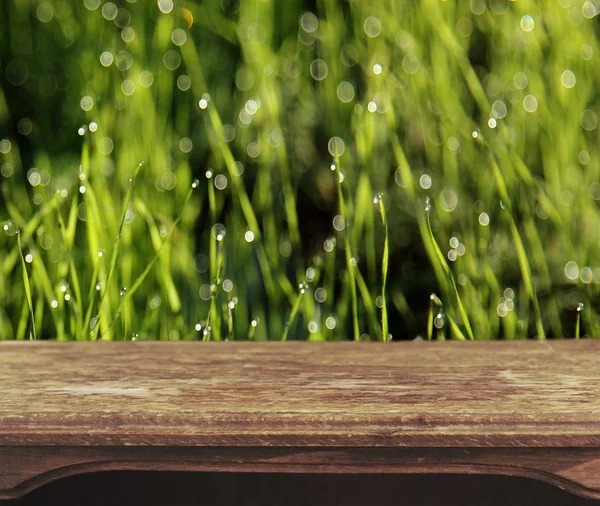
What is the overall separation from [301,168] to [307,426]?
86 cm

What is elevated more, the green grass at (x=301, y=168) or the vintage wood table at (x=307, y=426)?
the green grass at (x=301, y=168)

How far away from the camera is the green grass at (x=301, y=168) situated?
1.35 meters

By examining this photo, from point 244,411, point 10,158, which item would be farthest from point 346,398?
point 10,158

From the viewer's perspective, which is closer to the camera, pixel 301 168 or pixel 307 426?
pixel 307 426

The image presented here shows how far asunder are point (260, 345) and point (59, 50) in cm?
103

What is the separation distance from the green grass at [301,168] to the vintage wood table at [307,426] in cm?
37

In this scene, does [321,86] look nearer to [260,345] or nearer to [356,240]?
[356,240]

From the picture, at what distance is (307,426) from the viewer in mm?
740

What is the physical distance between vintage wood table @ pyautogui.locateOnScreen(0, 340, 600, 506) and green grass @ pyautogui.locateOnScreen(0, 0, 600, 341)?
0.37 meters

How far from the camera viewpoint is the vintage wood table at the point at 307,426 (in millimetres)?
Result: 735

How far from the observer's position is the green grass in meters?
1.35

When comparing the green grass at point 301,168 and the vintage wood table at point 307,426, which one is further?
the green grass at point 301,168

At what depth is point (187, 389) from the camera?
33.2 inches

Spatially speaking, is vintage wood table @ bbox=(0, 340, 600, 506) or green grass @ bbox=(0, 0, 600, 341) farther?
green grass @ bbox=(0, 0, 600, 341)
